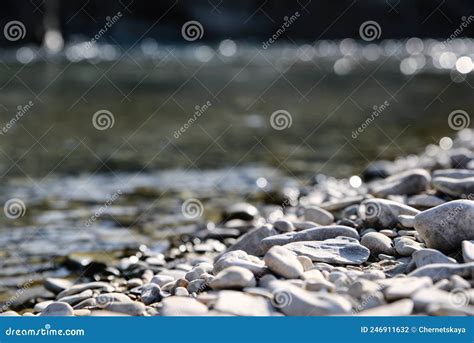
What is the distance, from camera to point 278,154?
15383 mm

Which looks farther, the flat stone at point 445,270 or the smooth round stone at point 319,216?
the smooth round stone at point 319,216

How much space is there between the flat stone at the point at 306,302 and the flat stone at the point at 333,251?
969mm

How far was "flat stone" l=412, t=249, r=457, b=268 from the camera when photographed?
503 centimetres

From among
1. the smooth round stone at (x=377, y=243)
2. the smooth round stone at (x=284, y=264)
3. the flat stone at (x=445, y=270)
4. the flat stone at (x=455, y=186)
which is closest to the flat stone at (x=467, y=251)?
the flat stone at (x=445, y=270)

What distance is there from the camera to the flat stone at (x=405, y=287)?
14.3ft

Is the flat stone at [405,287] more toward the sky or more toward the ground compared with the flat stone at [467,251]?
more toward the ground

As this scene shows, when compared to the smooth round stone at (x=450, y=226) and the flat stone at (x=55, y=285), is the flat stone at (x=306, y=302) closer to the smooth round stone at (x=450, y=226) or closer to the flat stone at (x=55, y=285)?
the smooth round stone at (x=450, y=226)

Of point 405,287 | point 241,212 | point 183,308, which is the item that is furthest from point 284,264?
point 241,212

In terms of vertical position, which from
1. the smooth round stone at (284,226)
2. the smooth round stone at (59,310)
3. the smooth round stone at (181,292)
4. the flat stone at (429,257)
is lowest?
the smooth round stone at (59,310)

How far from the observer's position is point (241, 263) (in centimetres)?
530

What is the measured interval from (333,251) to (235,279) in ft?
3.59

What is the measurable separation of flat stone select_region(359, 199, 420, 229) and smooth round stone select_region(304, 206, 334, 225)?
0.84m

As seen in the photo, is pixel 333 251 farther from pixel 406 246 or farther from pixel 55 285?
pixel 55 285

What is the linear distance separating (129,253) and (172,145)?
802cm
